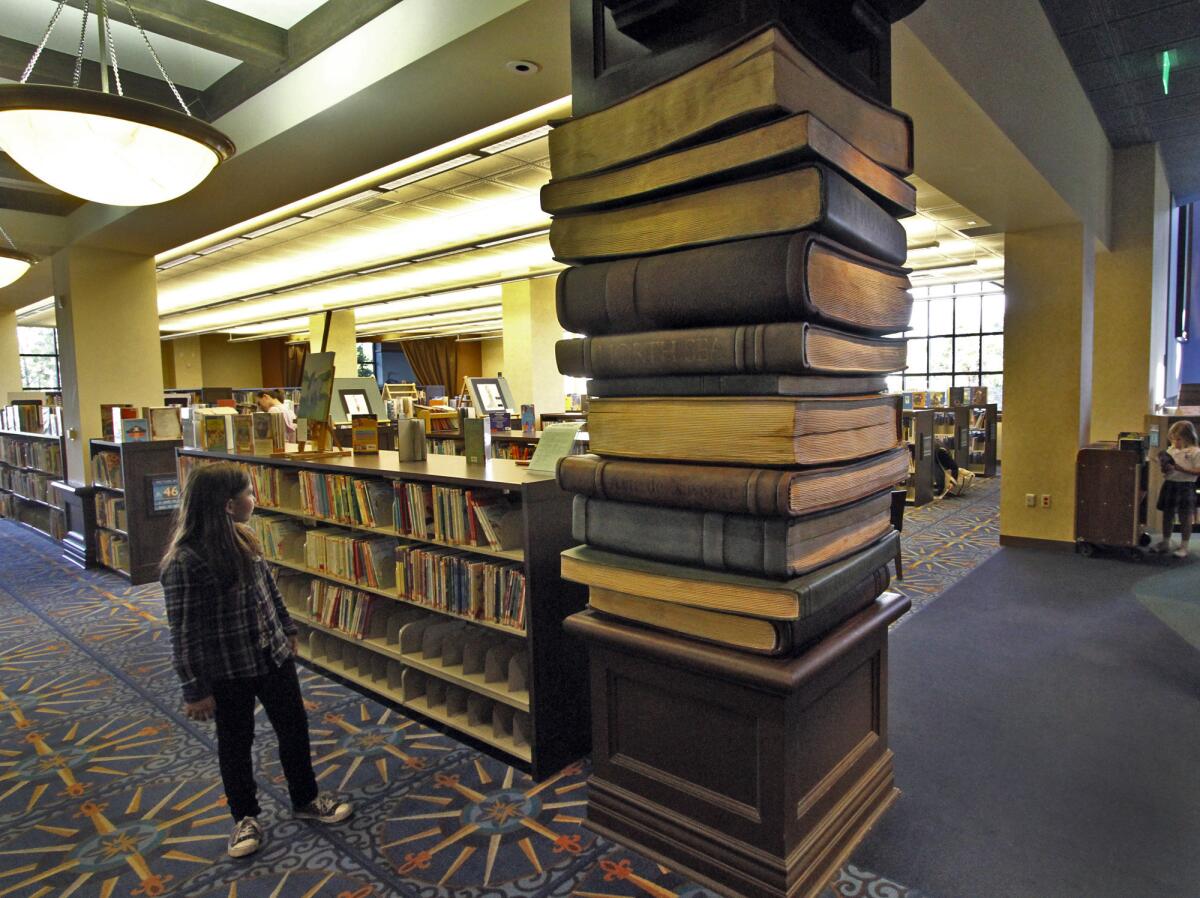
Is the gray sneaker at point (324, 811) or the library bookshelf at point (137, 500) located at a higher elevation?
the library bookshelf at point (137, 500)

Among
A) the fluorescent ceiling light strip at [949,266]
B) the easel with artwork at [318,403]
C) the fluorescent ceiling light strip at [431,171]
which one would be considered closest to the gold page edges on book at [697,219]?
the easel with artwork at [318,403]

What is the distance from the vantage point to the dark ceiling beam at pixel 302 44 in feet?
11.6

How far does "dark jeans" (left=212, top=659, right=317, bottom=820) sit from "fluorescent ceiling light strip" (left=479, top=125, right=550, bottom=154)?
436 centimetres

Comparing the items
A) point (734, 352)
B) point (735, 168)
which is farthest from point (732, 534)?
point (735, 168)

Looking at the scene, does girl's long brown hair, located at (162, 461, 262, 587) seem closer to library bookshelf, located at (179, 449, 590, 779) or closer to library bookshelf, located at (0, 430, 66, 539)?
library bookshelf, located at (179, 449, 590, 779)

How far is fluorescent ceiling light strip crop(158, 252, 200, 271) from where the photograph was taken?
32.0 ft

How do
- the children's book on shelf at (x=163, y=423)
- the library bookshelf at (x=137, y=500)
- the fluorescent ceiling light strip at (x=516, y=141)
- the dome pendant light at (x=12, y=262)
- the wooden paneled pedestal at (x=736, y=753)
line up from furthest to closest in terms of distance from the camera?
the children's book on shelf at (x=163, y=423) < the library bookshelf at (x=137, y=500) < the fluorescent ceiling light strip at (x=516, y=141) < the dome pendant light at (x=12, y=262) < the wooden paneled pedestal at (x=736, y=753)

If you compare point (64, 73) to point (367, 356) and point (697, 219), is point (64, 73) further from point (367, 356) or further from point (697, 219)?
point (367, 356)

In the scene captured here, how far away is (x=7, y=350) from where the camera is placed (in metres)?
12.0

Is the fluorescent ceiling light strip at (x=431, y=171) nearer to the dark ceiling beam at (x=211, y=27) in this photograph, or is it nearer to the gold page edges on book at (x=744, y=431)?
the dark ceiling beam at (x=211, y=27)

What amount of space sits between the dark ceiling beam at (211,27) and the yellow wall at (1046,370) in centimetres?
638

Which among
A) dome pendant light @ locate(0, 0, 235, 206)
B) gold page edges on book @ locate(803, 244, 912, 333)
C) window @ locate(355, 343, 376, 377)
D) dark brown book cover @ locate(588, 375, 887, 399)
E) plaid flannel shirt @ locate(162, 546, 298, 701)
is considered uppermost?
window @ locate(355, 343, 376, 377)

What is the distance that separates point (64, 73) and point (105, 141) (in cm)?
220

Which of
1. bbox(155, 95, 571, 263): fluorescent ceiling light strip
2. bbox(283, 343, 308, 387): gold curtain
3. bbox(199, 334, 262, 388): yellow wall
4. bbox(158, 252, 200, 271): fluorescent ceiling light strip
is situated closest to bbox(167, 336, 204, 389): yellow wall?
bbox(199, 334, 262, 388): yellow wall
